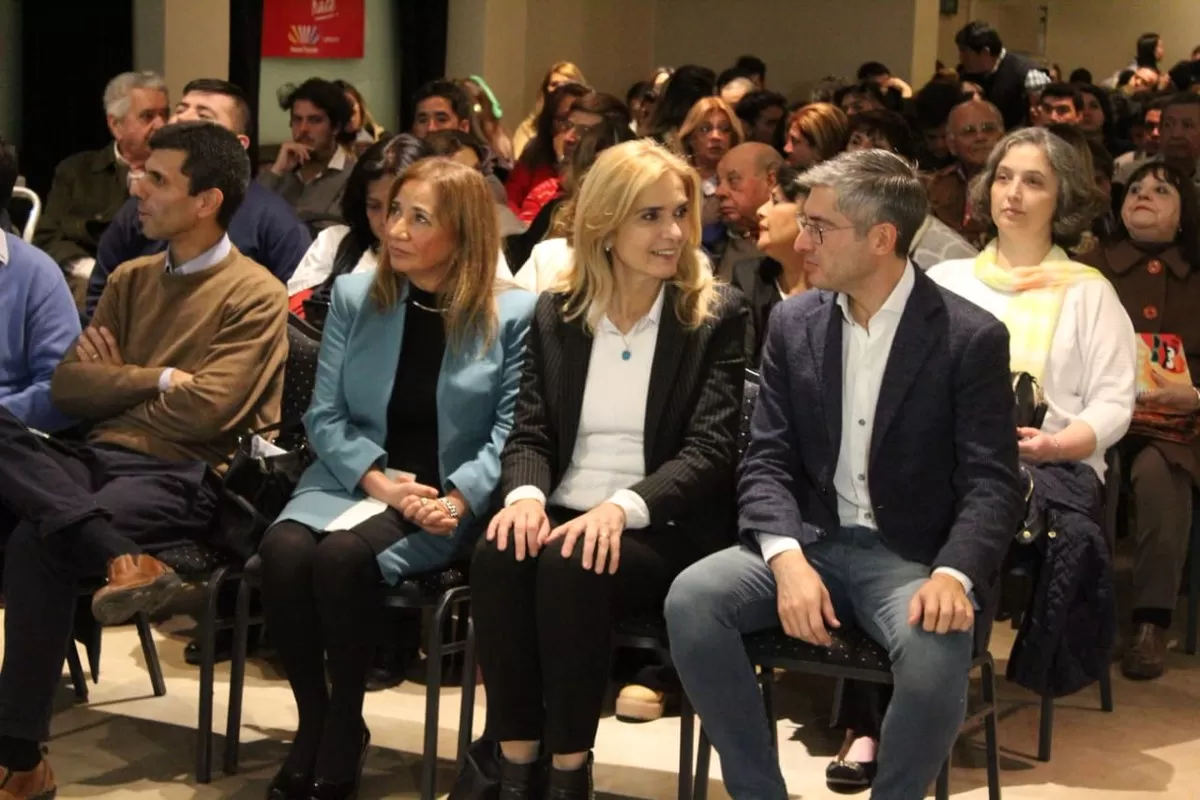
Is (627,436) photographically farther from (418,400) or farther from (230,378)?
(230,378)

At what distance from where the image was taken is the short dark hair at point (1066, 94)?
7871 millimetres

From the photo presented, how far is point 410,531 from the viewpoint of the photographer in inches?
141

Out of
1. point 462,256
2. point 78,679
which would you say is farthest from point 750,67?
point 78,679

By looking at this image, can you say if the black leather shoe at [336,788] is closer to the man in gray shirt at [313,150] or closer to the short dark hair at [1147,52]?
the man in gray shirt at [313,150]

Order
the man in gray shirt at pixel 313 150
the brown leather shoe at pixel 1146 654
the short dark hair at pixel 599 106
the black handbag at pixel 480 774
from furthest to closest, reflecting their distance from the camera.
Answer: the man in gray shirt at pixel 313 150
the short dark hair at pixel 599 106
the brown leather shoe at pixel 1146 654
the black handbag at pixel 480 774

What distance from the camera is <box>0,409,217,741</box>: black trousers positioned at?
11.5 feet

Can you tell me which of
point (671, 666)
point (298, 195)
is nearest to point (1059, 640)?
point (671, 666)

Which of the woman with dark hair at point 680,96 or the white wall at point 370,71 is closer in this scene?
the woman with dark hair at point 680,96

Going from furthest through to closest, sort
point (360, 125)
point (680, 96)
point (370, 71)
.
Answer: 1. point (370, 71)
2. point (680, 96)
3. point (360, 125)

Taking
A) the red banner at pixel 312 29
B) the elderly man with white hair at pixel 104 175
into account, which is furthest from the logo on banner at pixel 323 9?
the elderly man with white hair at pixel 104 175

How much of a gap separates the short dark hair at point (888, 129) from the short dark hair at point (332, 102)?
1.77 meters

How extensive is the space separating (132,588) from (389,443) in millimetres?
613

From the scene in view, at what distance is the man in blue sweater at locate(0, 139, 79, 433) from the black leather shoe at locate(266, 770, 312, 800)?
3.64ft

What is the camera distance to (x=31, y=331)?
4141mm
